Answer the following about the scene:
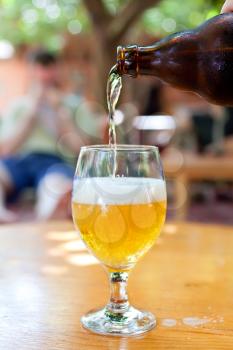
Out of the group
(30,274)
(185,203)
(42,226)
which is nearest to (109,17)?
(185,203)

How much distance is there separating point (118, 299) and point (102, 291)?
9cm

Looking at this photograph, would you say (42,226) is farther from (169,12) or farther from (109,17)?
(169,12)

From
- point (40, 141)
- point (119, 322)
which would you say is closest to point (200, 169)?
point (40, 141)

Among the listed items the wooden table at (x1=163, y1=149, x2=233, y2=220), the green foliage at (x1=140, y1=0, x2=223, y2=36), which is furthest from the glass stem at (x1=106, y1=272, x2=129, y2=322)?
the green foliage at (x1=140, y1=0, x2=223, y2=36)

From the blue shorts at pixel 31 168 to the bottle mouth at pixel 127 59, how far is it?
190 centimetres

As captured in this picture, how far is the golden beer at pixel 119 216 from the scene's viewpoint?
25.9 inches

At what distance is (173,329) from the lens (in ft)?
2.04

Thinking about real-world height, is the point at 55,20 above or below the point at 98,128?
above

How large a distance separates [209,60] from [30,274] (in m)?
0.42

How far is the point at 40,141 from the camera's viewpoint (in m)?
3.01

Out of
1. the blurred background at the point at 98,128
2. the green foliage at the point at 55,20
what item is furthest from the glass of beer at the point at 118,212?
the green foliage at the point at 55,20

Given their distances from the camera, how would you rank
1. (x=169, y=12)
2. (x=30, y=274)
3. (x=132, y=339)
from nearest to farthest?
1. (x=132, y=339)
2. (x=30, y=274)
3. (x=169, y=12)

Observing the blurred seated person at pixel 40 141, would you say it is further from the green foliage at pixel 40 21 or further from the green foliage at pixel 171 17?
the green foliage at pixel 40 21

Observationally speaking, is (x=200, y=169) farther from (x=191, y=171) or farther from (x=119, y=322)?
(x=119, y=322)
